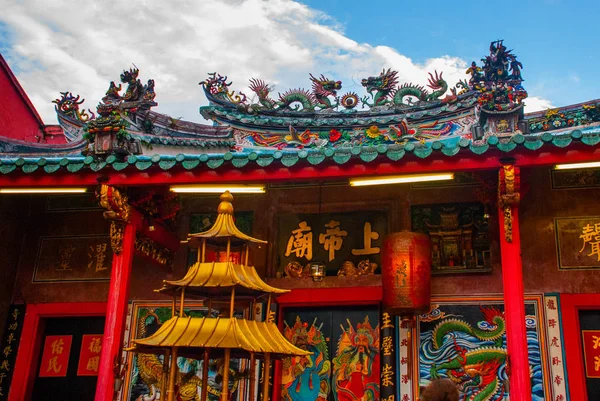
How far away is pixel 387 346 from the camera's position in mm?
7742

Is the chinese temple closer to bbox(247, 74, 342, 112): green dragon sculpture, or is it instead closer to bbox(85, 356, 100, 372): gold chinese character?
bbox(85, 356, 100, 372): gold chinese character

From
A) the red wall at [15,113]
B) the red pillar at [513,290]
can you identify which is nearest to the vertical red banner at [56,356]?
the red pillar at [513,290]

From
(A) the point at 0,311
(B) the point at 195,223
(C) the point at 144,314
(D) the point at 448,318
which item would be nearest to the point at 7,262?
(A) the point at 0,311

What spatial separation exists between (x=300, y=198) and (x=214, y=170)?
198 centimetres

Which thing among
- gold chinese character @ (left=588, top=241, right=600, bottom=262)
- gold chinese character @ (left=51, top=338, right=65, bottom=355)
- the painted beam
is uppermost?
the painted beam

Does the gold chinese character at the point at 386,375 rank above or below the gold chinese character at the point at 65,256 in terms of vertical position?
below

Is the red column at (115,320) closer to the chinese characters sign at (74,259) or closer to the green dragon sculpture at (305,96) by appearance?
the chinese characters sign at (74,259)

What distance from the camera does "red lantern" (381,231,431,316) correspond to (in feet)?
24.2

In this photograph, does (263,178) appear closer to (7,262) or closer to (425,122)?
(7,262)

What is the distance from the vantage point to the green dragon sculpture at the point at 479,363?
7422 mm

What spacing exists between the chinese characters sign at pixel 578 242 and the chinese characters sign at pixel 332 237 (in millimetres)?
2149

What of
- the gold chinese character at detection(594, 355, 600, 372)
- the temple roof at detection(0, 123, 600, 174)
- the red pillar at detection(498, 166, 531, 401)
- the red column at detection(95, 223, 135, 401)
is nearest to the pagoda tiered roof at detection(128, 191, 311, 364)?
the temple roof at detection(0, 123, 600, 174)

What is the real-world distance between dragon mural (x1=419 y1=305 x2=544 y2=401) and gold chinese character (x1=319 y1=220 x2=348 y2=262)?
4.72 ft

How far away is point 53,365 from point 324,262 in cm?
400
